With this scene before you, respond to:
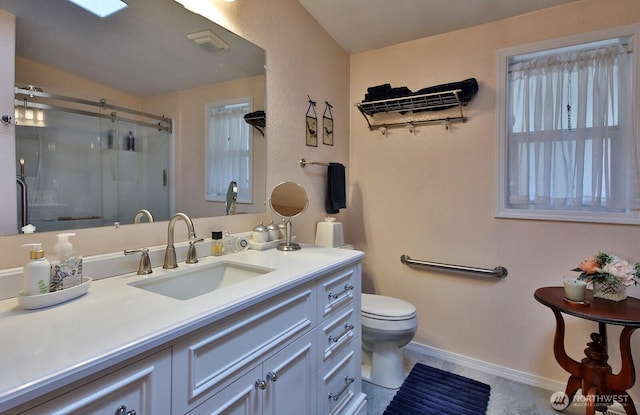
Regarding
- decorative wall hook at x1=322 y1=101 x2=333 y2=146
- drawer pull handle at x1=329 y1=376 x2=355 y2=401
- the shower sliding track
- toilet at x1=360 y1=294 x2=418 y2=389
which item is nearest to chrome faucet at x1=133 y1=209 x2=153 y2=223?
the shower sliding track

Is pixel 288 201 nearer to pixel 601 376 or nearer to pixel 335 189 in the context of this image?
pixel 335 189

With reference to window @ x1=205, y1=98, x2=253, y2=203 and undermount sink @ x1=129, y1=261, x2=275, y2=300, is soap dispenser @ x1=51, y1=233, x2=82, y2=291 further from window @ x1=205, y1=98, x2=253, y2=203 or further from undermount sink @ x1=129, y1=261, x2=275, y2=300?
window @ x1=205, y1=98, x2=253, y2=203

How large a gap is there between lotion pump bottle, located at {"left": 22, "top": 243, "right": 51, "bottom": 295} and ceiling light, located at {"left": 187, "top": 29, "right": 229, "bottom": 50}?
1.08 meters

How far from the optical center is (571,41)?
1882mm

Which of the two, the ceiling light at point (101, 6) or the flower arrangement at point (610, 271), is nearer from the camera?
the ceiling light at point (101, 6)

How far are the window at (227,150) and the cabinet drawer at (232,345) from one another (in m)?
0.72

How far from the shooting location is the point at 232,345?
0.91 m

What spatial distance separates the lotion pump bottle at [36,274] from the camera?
83 cm

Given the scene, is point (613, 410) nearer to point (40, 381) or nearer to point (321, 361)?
point (321, 361)

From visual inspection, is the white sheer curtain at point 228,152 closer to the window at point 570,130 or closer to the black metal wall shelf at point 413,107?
the black metal wall shelf at point 413,107

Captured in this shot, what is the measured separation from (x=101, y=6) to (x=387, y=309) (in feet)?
6.42

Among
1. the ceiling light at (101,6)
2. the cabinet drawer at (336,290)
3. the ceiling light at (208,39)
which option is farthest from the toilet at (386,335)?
the ceiling light at (101,6)

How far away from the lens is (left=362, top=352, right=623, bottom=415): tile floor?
178cm

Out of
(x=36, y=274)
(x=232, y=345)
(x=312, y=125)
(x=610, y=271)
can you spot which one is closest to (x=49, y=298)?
(x=36, y=274)
